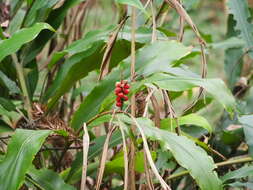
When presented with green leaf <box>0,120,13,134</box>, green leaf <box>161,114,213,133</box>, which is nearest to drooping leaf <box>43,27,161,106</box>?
green leaf <box>0,120,13,134</box>

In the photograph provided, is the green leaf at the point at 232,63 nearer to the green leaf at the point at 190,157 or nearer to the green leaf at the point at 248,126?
the green leaf at the point at 248,126

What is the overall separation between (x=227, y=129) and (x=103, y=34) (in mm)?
444

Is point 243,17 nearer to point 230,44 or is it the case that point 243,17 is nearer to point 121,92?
point 230,44

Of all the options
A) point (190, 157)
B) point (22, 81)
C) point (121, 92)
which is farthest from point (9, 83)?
point (190, 157)

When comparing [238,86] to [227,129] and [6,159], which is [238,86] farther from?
[6,159]

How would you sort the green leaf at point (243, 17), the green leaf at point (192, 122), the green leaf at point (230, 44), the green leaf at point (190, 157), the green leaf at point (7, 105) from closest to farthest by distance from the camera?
1. the green leaf at point (190, 157)
2. the green leaf at point (192, 122)
3. the green leaf at point (7, 105)
4. the green leaf at point (243, 17)
5. the green leaf at point (230, 44)

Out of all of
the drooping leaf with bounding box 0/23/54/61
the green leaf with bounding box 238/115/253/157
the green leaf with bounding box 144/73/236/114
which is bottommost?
the green leaf with bounding box 238/115/253/157

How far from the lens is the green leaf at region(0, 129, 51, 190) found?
0.88m

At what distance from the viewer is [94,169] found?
Result: 3.79 ft

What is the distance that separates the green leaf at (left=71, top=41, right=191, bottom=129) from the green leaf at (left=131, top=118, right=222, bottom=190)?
0.19 metres

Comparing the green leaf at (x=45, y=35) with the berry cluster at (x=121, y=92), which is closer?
the berry cluster at (x=121, y=92)

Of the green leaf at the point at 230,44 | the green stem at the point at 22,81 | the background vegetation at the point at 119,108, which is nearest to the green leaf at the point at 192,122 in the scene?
the background vegetation at the point at 119,108

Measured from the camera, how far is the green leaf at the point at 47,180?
3.34ft

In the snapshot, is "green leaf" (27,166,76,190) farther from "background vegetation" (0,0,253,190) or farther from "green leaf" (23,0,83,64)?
"green leaf" (23,0,83,64)
